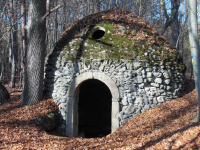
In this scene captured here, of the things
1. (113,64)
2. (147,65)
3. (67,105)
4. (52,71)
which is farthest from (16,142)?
(147,65)

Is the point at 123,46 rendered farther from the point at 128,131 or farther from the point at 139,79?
the point at 128,131

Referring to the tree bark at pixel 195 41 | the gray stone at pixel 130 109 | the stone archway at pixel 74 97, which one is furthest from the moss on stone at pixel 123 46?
the tree bark at pixel 195 41

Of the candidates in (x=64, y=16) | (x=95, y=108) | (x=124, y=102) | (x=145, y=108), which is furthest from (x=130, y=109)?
(x=64, y=16)

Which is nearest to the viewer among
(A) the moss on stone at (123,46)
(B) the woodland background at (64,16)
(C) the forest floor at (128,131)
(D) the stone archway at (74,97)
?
(C) the forest floor at (128,131)

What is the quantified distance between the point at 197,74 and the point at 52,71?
4709 millimetres

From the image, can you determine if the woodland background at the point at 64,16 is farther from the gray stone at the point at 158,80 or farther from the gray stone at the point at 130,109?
the gray stone at the point at 130,109

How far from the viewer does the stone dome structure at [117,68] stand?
5328 mm

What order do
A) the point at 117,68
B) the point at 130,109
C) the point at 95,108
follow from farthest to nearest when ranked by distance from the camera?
1. the point at 95,108
2. the point at 117,68
3. the point at 130,109

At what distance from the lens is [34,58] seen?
563cm

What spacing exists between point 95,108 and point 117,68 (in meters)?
4.03

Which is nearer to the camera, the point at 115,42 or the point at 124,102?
the point at 124,102

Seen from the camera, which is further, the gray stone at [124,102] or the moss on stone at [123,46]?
the moss on stone at [123,46]

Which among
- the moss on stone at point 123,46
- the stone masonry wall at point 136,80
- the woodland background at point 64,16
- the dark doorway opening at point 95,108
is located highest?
the woodland background at point 64,16

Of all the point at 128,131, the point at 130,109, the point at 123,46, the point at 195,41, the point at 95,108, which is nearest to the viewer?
the point at 195,41
